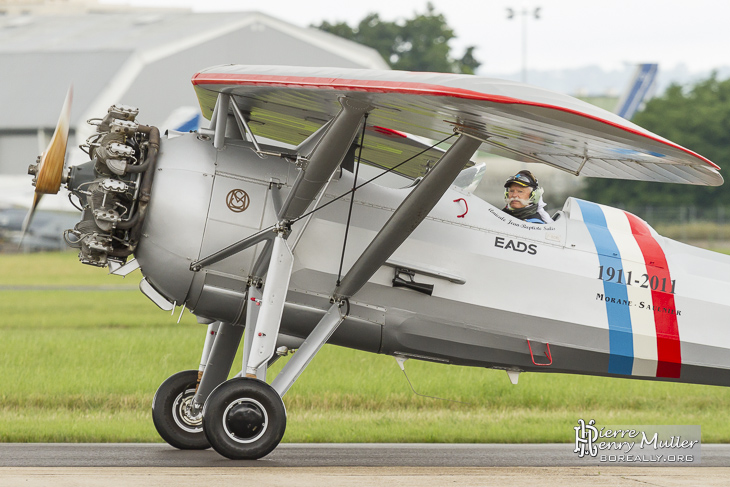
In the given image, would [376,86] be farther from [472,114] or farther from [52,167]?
[52,167]

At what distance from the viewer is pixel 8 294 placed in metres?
33.2

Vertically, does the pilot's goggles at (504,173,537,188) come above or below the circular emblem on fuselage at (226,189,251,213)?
above

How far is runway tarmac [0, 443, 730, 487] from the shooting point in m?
8.02

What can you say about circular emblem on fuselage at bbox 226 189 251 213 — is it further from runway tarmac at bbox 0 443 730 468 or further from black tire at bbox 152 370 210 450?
black tire at bbox 152 370 210 450

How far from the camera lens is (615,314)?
10.0m

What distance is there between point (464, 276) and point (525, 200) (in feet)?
3.98

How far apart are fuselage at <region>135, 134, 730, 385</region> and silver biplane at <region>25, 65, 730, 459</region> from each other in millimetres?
16

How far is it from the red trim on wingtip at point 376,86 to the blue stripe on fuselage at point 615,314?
7.25 feet

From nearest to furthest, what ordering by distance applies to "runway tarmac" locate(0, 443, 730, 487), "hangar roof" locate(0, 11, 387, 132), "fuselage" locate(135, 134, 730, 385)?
"runway tarmac" locate(0, 443, 730, 487), "fuselage" locate(135, 134, 730, 385), "hangar roof" locate(0, 11, 387, 132)

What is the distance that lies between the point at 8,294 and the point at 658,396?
78.2ft

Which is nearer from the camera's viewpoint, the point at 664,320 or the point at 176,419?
the point at 664,320

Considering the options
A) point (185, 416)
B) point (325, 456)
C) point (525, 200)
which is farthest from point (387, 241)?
point (185, 416)

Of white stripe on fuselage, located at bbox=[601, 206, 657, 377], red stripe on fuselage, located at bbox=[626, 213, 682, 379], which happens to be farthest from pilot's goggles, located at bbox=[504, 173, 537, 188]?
red stripe on fuselage, located at bbox=[626, 213, 682, 379]

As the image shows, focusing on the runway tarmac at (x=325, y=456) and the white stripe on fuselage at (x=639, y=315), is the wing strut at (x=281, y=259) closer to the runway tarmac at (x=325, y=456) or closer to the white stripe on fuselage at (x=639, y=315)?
the runway tarmac at (x=325, y=456)
